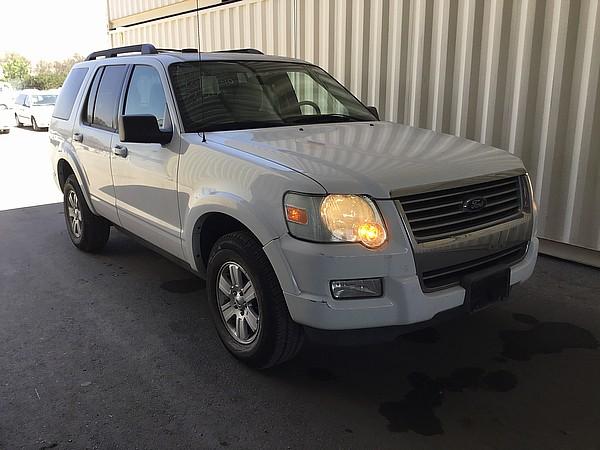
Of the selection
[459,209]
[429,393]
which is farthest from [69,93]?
[429,393]

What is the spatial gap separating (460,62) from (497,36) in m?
0.48

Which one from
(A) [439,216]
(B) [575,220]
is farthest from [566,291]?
(A) [439,216]

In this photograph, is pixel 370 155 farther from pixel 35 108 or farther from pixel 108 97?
pixel 35 108

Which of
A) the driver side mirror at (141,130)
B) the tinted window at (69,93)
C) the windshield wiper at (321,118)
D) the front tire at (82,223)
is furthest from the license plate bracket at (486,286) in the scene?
the tinted window at (69,93)

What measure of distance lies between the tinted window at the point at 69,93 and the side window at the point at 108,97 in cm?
57

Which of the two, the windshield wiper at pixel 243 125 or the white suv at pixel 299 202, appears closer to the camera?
the white suv at pixel 299 202

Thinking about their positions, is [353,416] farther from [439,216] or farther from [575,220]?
[575,220]

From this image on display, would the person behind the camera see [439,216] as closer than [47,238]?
Yes

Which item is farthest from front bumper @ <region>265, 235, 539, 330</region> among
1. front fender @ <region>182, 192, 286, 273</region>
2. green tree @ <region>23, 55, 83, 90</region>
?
green tree @ <region>23, 55, 83, 90</region>

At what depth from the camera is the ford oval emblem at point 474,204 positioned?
3.00 metres

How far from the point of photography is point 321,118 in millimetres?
4156

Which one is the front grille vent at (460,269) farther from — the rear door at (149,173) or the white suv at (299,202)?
the rear door at (149,173)

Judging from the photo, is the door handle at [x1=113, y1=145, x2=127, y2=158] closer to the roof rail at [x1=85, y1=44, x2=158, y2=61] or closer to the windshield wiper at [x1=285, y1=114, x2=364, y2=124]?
the roof rail at [x1=85, y1=44, x2=158, y2=61]

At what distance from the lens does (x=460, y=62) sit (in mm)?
5785
